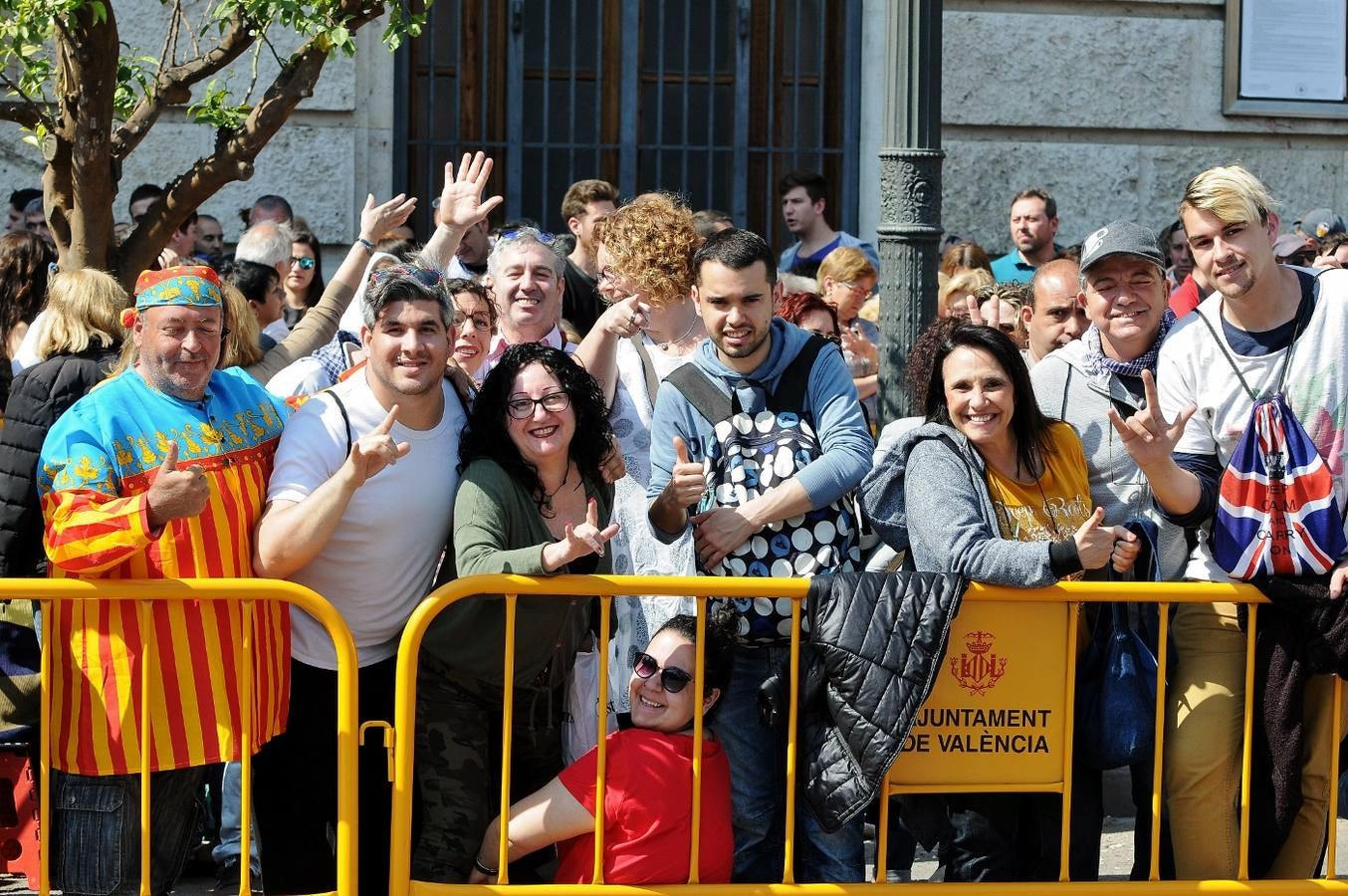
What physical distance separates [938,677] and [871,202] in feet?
18.5

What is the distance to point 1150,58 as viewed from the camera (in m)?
9.71

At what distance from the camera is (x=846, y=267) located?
7438mm

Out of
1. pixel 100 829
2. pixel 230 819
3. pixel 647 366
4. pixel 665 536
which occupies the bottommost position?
pixel 230 819

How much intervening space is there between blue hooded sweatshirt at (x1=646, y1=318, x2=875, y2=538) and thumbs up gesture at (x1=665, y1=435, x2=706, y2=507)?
18 centimetres

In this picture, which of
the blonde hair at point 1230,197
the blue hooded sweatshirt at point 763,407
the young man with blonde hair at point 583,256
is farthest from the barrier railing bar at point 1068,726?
the young man with blonde hair at point 583,256

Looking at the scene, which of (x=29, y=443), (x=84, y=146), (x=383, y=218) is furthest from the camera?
(x=84, y=146)

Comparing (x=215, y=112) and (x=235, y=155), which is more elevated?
(x=215, y=112)

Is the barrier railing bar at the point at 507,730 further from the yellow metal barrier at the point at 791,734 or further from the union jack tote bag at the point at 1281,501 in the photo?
the union jack tote bag at the point at 1281,501

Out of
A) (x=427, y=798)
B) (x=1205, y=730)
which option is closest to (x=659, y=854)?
(x=427, y=798)

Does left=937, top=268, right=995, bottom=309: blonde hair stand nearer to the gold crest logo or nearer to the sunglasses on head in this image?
the gold crest logo

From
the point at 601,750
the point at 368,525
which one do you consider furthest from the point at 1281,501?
the point at 368,525

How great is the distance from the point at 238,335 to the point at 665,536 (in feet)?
5.77

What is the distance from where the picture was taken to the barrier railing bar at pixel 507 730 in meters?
4.18

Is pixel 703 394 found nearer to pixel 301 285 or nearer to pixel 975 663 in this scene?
pixel 975 663
